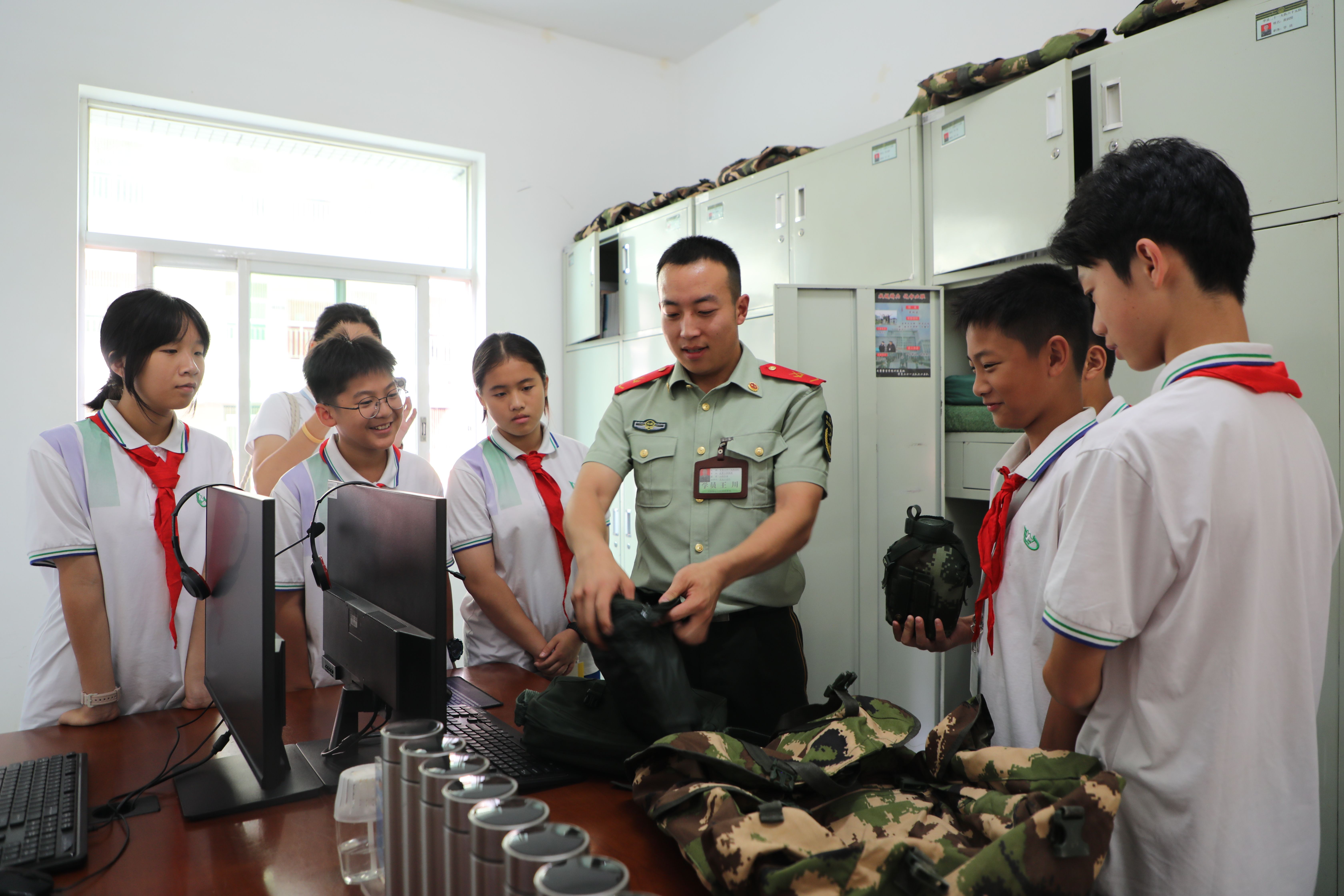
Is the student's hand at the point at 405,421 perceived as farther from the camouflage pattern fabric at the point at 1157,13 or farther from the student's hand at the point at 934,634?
the camouflage pattern fabric at the point at 1157,13

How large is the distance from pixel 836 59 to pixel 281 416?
302cm

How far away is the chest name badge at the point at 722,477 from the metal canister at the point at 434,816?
1.04m

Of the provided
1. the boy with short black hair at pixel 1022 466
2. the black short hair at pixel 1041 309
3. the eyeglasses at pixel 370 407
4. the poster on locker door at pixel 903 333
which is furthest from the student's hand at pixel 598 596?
the poster on locker door at pixel 903 333

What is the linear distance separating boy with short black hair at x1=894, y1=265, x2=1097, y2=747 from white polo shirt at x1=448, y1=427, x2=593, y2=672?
0.92 meters

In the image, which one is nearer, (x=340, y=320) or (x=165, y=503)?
(x=165, y=503)

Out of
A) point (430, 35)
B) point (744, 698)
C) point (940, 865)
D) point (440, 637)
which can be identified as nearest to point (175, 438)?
point (440, 637)

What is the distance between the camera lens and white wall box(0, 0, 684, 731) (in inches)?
129

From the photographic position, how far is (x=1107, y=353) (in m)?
1.60

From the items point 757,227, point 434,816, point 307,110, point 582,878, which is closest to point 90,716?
point 434,816

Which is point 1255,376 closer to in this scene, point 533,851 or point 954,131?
point 533,851

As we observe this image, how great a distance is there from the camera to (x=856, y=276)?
2828 mm

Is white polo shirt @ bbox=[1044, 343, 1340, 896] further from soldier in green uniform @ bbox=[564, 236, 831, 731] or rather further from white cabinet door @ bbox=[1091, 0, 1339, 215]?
white cabinet door @ bbox=[1091, 0, 1339, 215]

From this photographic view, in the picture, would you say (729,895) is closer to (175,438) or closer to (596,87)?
(175,438)

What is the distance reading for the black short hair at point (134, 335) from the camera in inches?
67.2
